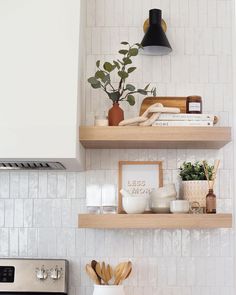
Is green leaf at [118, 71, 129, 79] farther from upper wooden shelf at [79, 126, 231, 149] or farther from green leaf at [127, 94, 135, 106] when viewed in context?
upper wooden shelf at [79, 126, 231, 149]

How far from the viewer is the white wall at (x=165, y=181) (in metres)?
3.12

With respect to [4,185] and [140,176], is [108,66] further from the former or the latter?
[4,185]

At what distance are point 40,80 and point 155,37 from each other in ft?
2.08

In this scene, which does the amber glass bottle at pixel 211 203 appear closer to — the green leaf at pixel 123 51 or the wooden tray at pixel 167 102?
the wooden tray at pixel 167 102

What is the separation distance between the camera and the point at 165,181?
10.4ft

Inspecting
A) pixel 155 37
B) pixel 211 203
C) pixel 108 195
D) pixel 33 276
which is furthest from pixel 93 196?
pixel 155 37

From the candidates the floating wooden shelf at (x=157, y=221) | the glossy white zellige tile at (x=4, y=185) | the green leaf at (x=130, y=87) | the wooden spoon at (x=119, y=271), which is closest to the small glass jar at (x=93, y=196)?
the floating wooden shelf at (x=157, y=221)

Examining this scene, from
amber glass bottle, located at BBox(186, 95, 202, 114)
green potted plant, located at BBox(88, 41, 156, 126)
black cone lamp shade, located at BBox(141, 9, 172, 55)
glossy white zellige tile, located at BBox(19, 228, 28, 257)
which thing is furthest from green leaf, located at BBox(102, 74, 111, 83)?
glossy white zellige tile, located at BBox(19, 228, 28, 257)

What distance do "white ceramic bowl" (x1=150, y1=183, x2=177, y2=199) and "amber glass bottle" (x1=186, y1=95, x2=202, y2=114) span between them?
1.16ft

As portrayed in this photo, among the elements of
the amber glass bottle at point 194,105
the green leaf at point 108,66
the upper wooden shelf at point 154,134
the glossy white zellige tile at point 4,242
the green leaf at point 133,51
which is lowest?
the glossy white zellige tile at point 4,242

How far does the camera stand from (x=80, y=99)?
2.97m

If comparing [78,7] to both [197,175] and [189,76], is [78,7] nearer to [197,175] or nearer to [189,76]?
[189,76]

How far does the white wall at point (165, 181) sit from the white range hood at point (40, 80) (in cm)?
36

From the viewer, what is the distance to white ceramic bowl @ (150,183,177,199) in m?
2.96
